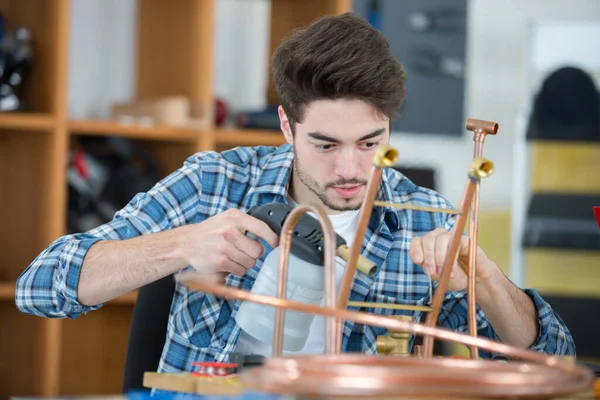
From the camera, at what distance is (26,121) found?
249 cm

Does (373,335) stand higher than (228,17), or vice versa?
(228,17)

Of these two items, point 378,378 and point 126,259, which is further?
point 126,259

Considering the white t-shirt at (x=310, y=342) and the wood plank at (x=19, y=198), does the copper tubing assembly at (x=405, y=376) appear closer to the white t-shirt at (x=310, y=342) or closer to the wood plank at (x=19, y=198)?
the white t-shirt at (x=310, y=342)

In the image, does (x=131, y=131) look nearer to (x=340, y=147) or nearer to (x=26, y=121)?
(x=26, y=121)

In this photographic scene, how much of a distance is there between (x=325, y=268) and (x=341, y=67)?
672 mm

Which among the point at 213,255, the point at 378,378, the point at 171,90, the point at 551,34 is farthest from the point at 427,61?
the point at 378,378

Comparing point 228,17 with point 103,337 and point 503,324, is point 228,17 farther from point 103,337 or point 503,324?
point 503,324

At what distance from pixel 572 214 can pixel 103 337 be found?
1701 mm

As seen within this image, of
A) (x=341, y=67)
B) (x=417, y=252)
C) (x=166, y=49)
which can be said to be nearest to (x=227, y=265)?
→ (x=417, y=252)

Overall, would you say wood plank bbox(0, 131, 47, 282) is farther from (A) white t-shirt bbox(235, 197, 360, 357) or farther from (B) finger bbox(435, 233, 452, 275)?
(B) finger bbox(435, 233, 452, 275)

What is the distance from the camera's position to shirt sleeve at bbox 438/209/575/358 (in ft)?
4.83

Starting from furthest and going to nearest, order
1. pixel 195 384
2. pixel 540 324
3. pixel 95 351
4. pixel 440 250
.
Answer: pixel 95 351, pixel 540 324, pixel 440 250, pixel 195 384

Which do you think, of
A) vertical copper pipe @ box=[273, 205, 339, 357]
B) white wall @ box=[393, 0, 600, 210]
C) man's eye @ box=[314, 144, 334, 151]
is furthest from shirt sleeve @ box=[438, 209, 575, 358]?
white wall @ box=[393, 0, 600, 210]

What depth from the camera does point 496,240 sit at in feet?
11.4
